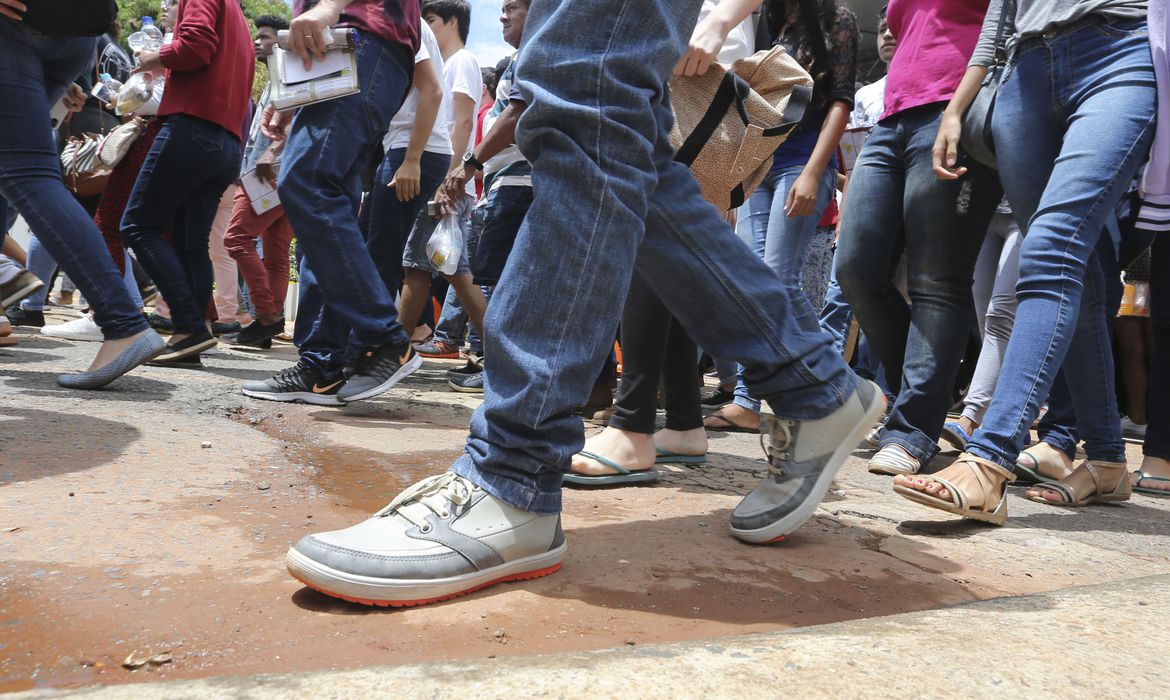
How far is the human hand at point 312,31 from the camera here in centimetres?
282

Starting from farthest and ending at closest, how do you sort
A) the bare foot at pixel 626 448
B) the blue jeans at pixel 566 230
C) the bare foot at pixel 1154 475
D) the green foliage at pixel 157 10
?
the green foliage at pixel 157 10, the bare foot at pixel 1154 475, the bare foot at pixel 626 448, the blue jeans at pixel 566 230

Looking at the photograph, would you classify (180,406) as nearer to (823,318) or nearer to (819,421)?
(819,421)

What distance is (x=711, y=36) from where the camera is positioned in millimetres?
1925

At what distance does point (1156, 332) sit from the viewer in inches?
121

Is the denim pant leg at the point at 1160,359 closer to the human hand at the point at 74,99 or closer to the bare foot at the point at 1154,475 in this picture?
the bare foot at the point at 1154,475

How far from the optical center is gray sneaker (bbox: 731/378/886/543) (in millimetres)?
1628

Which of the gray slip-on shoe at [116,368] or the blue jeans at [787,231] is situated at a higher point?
the blue jeans at [787,231]

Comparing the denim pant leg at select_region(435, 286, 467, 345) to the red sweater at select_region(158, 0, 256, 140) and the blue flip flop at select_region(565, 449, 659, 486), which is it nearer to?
the red sweater at select_region(158, 0, 256, 140)

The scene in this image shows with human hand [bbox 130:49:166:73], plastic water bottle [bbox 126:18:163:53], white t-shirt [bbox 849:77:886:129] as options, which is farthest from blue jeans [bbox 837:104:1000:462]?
plastic water bottle [bbox 126:18:163:53]

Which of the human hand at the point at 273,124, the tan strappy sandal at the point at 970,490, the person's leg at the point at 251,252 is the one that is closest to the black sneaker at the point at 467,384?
the person's leg at the point at 251,252

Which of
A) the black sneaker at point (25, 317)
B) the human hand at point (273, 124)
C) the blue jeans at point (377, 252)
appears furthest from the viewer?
the human hand at point (273, 124)

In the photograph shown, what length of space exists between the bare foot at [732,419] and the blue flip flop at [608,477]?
4.32 ft

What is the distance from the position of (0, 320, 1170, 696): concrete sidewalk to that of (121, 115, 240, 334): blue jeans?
4.31 feet

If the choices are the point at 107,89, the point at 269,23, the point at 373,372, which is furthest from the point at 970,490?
the point at 269,23
